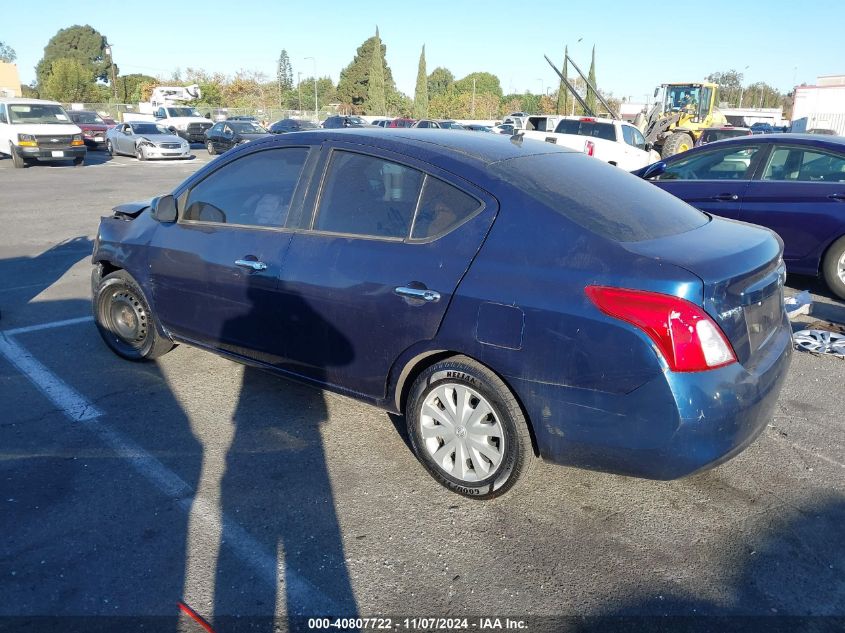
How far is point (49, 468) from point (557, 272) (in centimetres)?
285

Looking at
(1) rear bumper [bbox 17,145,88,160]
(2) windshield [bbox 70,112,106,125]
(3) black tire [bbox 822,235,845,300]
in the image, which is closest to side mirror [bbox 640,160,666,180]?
(3) black tire [bbox 822,235,845,300]

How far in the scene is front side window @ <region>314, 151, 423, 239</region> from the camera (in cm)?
351

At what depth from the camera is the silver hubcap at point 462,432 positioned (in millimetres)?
3232

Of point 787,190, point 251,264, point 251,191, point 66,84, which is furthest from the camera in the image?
point 66,84

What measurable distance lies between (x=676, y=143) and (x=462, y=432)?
2063 cm

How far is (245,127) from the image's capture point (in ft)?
88.9

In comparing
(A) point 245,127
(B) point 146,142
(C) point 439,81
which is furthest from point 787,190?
(C) point 439,81

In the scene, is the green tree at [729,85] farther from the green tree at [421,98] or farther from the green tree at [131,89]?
the green tree at [131,89]


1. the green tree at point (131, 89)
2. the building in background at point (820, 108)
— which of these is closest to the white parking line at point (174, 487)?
the building in background at point (820, 108)

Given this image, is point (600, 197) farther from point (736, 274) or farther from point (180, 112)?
point (180, 112)

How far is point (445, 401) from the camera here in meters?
3.35

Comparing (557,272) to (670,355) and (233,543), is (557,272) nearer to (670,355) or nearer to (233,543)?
(670,355)

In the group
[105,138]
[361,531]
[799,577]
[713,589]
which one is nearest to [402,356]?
[361,531]

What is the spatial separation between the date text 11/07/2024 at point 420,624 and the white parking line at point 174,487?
7 cm
